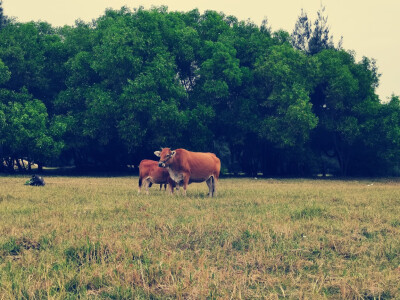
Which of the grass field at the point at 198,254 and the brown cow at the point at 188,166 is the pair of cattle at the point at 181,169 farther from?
the grass field at the point at 198,254

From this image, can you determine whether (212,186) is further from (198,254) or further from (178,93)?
(178,93)

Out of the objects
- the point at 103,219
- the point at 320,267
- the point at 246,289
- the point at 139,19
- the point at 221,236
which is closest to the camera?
the point at 246,289

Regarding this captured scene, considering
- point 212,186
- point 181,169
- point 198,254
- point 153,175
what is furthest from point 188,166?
point 198,254

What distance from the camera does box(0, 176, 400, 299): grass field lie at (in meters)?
Answer: 4.46

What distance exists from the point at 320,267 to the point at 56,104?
97.3ft

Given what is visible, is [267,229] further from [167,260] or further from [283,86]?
[283,86]

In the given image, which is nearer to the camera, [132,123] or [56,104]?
[132,123]

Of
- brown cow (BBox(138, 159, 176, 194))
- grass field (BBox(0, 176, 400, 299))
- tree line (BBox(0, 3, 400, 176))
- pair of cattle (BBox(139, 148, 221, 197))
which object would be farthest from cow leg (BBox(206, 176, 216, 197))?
tree line (BBox(0, 3, 400, 176))

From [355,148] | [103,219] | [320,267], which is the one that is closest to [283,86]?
[355,148]

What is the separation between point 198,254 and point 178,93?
2431cm

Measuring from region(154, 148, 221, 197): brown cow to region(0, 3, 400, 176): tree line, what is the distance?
12788 millimetres

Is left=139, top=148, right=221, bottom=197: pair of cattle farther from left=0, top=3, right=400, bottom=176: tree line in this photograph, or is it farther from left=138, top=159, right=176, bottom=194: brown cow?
left=0, top=3, right=400, bottom=176: tree line

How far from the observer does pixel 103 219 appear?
877 cm

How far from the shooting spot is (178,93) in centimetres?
2947
